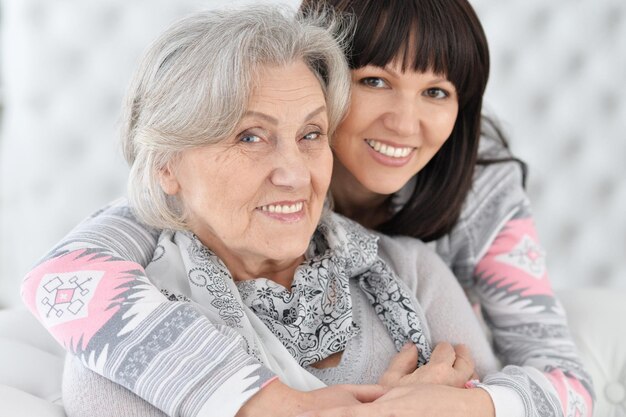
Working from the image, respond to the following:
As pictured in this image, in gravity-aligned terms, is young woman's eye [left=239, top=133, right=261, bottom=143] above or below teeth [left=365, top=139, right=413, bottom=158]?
above

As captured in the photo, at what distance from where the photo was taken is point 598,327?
6.97ft

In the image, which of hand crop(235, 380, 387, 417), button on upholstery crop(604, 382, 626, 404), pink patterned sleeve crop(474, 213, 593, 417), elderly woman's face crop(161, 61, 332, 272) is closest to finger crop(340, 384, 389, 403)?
hand crop(235, 380, 387, 417)

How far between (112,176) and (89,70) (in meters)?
0.38

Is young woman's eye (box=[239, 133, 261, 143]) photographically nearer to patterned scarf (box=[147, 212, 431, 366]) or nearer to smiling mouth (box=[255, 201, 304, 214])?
smiling mouth (box=[255, 201, 304, 214])

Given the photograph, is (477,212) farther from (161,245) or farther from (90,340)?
(90,340)

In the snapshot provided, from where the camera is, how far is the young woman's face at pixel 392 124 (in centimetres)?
175

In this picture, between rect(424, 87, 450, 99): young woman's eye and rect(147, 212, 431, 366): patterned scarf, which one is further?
rect(424, 87, 450, 99): young woman's eye

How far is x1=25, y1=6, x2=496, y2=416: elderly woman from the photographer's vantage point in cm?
131

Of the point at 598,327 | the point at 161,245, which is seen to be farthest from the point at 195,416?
the point at 598,327

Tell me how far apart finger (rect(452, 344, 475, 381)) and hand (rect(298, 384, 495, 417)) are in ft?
0.21

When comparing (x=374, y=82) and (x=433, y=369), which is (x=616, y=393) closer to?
(x=433, y=369)

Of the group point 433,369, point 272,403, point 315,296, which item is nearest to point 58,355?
point 315,296

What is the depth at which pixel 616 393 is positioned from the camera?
2.07m

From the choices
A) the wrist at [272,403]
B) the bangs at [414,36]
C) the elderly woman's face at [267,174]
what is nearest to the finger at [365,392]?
the wrist at [272,403]
